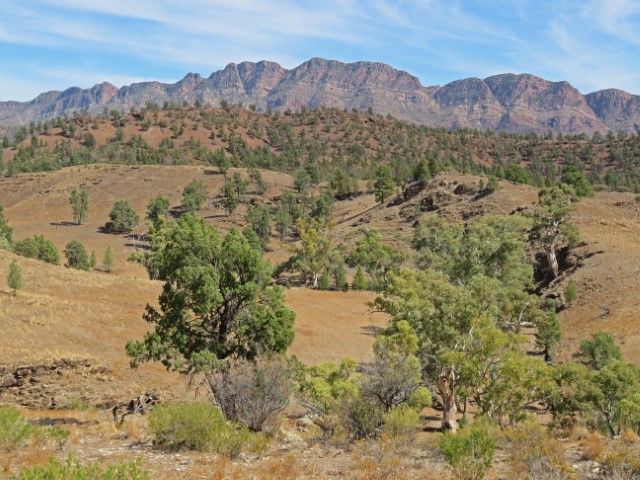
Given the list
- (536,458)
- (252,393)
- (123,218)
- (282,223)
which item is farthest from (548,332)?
(123,218)

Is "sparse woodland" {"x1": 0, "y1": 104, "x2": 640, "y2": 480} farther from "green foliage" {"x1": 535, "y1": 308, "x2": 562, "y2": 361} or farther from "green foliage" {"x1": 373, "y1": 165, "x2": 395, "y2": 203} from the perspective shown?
"green foliage" {"x1": 373, "y1": 165, "x2": 395, "y2": 203}

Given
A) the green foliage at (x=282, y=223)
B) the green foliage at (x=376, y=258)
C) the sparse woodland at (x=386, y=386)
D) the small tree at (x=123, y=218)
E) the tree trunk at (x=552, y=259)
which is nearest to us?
the sparse woodland at (x=386, y=386)

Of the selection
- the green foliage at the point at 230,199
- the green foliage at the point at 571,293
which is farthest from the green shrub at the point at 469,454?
the green foliage at the point at 230,199

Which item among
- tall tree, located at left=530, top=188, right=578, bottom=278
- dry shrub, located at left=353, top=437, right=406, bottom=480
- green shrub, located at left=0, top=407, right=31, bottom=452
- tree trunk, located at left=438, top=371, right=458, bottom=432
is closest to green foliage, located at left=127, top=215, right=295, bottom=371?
green shrub, located at left=0, top=407, right=31, bottom=452

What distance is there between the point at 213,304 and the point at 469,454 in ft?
35.5

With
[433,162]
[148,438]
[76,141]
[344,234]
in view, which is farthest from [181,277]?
[76,141]

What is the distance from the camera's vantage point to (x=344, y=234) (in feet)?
344

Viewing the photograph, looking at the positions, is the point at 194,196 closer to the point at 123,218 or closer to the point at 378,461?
the point at 123,218

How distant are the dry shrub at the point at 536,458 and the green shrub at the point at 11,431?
39.1 feet

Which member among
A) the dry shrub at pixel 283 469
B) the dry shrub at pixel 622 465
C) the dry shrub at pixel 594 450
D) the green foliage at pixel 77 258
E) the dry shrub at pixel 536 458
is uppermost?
the dry shrub at pixel 622 465

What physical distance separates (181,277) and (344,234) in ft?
283

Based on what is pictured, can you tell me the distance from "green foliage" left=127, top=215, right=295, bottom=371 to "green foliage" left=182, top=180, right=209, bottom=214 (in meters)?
96.1

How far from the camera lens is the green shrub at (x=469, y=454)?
1134cm

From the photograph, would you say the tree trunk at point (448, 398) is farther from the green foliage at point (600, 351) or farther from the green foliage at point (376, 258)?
the green foliage at point (376, 258)
